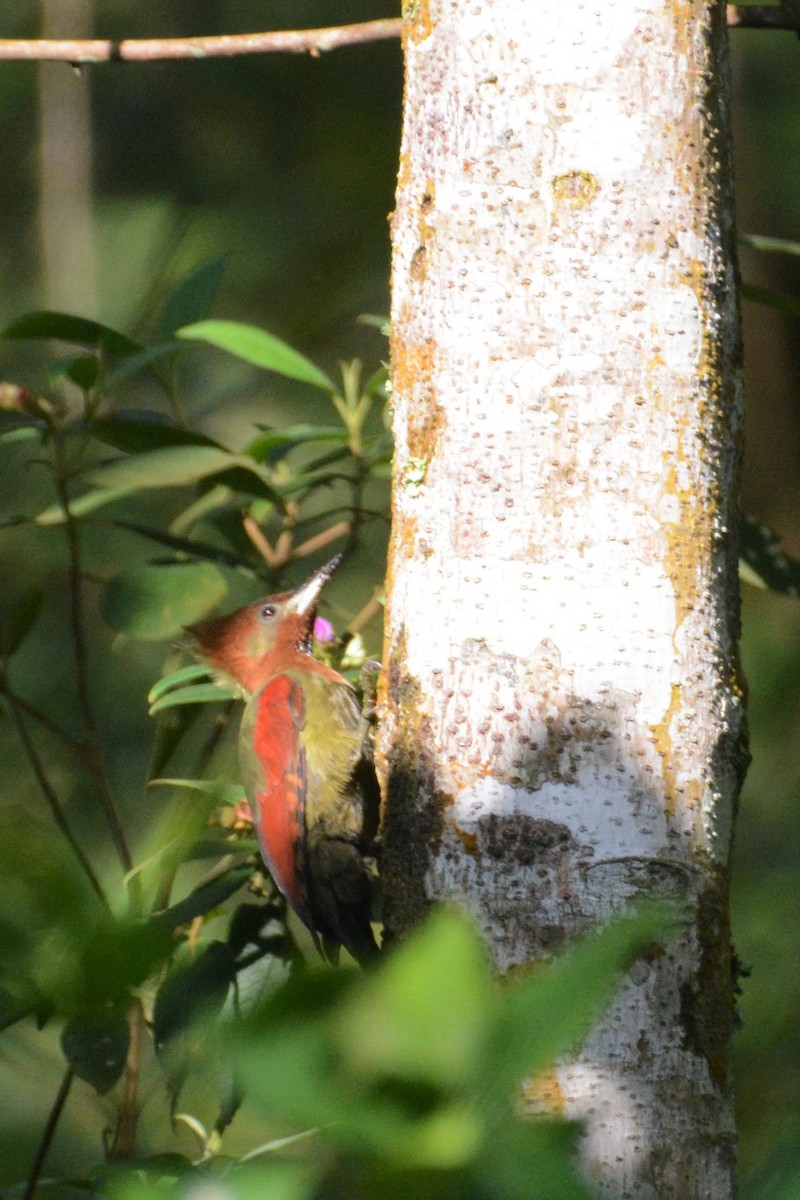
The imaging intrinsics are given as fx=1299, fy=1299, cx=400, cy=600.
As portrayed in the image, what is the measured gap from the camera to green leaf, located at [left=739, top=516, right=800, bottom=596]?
97.0 inches

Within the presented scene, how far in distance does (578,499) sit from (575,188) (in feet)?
1.29

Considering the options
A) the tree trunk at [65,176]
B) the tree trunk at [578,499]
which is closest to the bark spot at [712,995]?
the tree trunk at [578,499]

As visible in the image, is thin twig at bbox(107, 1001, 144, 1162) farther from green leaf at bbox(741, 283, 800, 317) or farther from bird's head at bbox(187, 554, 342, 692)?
green leaf at bbox(741, 283, 800, 317)

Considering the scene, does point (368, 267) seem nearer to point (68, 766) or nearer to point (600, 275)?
point (68, 766)

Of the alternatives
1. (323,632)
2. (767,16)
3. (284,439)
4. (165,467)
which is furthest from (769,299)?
(165,467)

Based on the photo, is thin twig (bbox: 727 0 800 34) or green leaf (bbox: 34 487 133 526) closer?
thin twig (bbox: 727 0 800 34)

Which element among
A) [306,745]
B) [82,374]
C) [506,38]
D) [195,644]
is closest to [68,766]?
[195,644]

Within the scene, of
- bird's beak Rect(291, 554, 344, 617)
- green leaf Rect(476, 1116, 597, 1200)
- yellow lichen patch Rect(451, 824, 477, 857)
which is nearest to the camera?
green leaf Rect(476, 1116, 597, 1200)

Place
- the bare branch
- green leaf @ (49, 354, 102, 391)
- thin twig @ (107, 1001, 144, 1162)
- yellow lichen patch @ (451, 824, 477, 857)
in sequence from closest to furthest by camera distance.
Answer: yellow lichen patch @ (451, 824, 477, 857) → thin twig @ (107, 1001, 144, 1162) → the bare branch → green leaf @ (49, 354, 102, 391)

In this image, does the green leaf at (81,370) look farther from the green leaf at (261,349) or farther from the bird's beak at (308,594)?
the bird's beak at (308,594)

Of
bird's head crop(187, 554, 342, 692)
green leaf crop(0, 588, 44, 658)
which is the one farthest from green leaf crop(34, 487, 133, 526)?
bird's head crop(187, 554, 342, 692)

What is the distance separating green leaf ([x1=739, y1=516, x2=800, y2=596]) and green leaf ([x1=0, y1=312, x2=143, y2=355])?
4.08 ft

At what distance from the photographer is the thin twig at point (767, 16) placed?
7.32 ft

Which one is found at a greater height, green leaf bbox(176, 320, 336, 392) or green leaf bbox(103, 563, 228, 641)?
green leaf bbox(176, 320, 336, 392)
